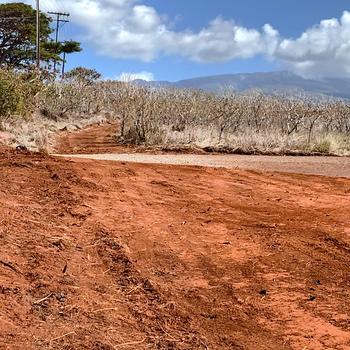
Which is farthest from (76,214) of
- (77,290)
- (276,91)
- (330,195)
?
(276,91)

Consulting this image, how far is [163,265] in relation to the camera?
18.6ft

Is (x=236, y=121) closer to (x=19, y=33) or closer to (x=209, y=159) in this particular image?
(x=209, y=159)

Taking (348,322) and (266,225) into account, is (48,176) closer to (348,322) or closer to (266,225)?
(266,225)

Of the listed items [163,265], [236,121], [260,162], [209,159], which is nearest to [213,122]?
[236,121]

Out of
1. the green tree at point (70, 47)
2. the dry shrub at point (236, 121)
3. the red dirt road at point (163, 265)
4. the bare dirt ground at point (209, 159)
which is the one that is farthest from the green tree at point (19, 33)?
the red dirt road at point (163, 265)

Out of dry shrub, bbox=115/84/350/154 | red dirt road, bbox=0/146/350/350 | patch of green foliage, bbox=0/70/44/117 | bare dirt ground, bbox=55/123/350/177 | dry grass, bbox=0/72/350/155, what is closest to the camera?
red dirt road, bbox=0/146/350/350

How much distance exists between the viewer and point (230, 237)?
272 inches

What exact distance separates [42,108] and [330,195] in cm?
2070

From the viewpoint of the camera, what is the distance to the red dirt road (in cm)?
418

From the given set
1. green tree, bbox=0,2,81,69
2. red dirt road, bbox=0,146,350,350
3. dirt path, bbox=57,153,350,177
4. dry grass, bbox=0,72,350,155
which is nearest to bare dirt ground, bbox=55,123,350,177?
dirt path, bbox=57,153,350,177

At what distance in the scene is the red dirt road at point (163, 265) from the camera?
4.18 metres

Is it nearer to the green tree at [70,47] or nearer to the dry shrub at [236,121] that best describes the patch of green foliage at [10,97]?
the dry shrub at [236,121]

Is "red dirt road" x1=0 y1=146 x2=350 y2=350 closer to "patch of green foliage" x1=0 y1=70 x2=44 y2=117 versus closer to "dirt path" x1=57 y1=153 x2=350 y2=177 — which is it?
"dirt path" x1=57 y1=153 x2=350 y2=177

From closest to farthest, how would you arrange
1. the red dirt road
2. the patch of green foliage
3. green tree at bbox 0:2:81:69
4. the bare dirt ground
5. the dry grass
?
the red dirt road, the bare dirt ground, the patch of green foliage, the dry grass, green tree at bbox 0:2:81:69
